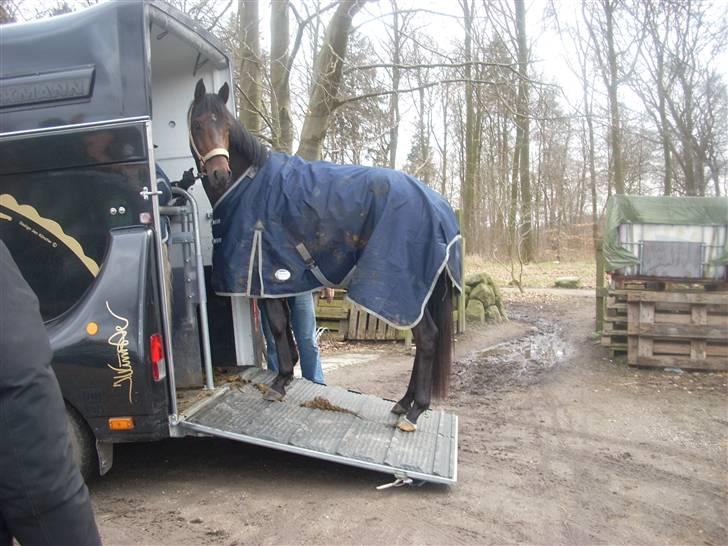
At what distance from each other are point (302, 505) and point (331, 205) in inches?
72.3

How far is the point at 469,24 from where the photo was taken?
8.27 m

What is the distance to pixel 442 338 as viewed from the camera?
4.20m

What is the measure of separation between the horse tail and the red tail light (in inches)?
73.8

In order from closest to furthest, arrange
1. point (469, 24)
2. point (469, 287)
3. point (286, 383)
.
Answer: point (286, 383), point (469, 24), point (469, 287)

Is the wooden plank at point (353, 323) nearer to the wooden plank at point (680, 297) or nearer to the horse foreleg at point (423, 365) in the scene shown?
the wooden plank at point (680, 297)

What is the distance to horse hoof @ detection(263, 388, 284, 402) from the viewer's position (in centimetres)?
407

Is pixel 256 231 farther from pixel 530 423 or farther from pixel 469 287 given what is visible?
pixel 469 287

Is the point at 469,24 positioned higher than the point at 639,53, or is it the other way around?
the point at 639,53

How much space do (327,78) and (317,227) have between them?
16.5ft

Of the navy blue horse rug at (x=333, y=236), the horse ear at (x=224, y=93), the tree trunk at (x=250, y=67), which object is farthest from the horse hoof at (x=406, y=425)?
the tree trunk at (x=250, y=67)

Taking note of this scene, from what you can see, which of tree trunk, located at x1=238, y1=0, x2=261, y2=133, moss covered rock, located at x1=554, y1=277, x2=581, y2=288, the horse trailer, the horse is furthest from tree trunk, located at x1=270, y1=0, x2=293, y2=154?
moss covered rock, located at x1=554, y1=277, x2=581, y2=288

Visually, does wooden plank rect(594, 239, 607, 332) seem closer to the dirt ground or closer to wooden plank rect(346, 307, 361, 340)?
the dirt ground

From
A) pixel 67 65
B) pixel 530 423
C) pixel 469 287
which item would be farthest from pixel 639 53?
pixel 67 65

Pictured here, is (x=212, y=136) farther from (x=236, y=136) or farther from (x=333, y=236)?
(x=333, y=236)
